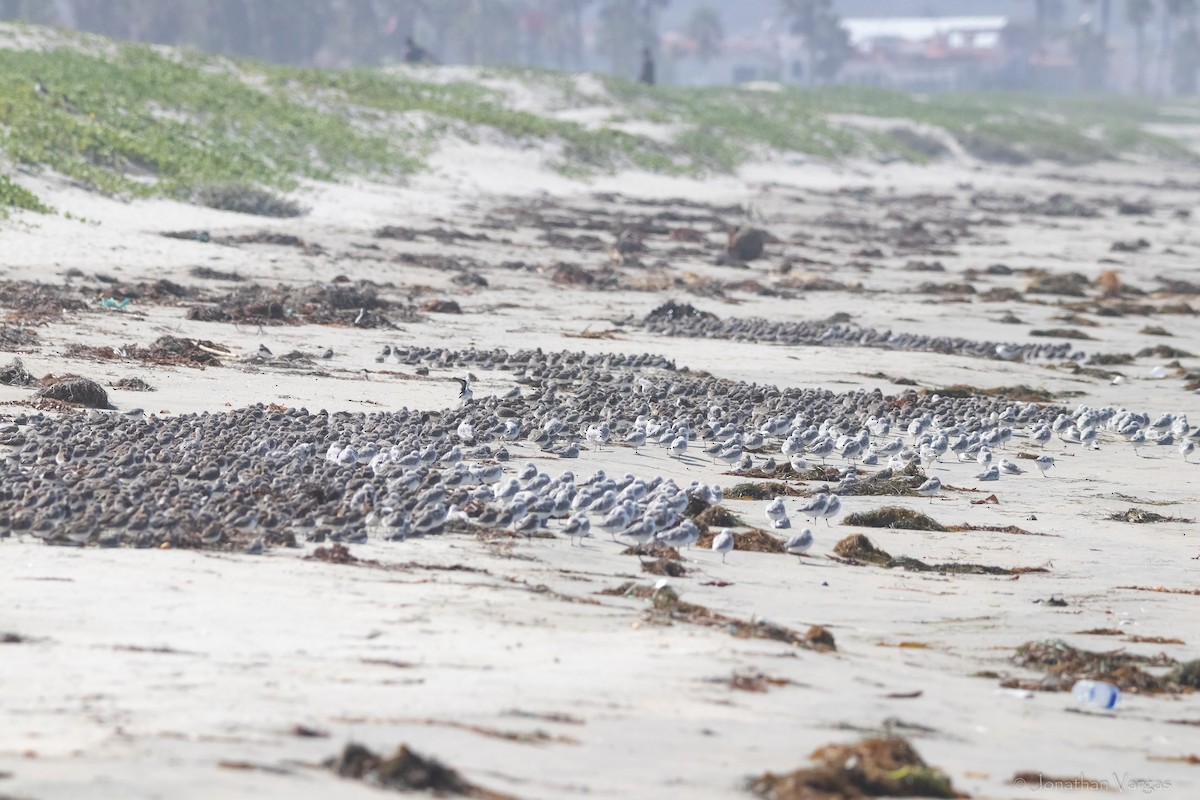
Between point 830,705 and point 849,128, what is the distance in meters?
55.5

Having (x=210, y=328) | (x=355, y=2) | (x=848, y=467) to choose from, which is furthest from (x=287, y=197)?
(x=355, y=2)

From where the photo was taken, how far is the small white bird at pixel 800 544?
9.12m

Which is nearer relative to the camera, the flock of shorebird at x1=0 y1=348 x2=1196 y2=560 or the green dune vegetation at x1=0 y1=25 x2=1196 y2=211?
the flock of shorebird at x1=0 y1=348 x2=1196 y2=560

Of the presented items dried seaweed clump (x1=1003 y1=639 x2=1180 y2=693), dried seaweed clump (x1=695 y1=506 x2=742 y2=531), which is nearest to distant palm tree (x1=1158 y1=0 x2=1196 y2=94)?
dried seaweed clump (x1=695 y1=506 x2=742 y2=531)

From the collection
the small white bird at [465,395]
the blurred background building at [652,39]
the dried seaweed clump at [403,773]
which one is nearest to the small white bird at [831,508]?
the small white bird at [465,395]

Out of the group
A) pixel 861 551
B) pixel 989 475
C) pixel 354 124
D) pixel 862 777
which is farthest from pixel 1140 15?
pixel 862 777

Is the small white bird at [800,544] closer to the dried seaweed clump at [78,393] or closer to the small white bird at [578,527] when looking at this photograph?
the small white bird at [578,527]

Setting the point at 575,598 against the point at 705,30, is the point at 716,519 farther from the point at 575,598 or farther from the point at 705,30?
the point at 705,30

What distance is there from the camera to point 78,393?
11.9m

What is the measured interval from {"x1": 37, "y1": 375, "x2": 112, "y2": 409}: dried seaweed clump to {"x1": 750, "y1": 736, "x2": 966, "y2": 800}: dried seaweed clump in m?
7.60

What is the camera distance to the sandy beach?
5586 millimetres

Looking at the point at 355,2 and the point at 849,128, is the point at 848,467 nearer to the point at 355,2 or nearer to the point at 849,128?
the point at 849,128

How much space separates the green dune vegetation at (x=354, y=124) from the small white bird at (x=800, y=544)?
14.3 m

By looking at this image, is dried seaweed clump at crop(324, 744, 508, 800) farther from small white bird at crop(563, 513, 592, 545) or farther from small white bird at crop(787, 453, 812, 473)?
small white bird at crop(787, 453, 812, 473)
